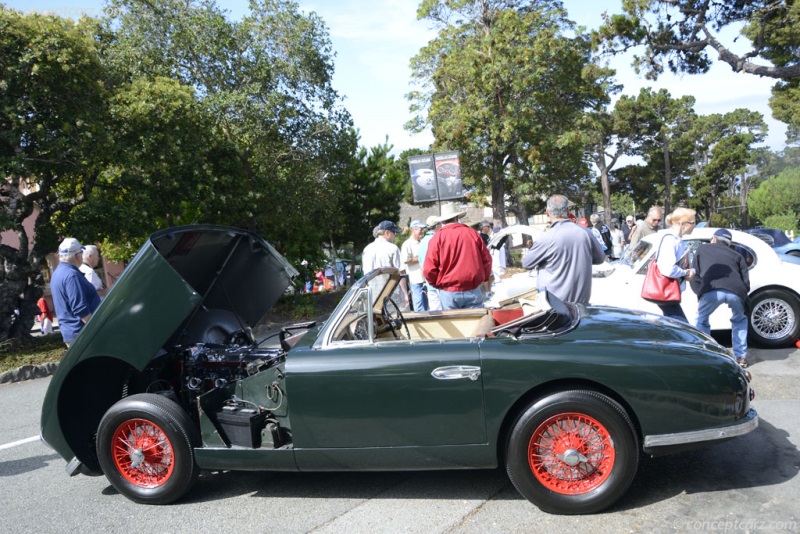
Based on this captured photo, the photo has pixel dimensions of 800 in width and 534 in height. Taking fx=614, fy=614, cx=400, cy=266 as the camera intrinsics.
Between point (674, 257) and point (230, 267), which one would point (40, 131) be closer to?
point (230, 267)

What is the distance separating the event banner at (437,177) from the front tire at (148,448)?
11340 millimetres

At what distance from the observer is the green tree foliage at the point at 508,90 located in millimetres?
22688

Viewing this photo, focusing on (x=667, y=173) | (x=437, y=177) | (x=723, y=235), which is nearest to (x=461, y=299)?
(x=723, y=235)

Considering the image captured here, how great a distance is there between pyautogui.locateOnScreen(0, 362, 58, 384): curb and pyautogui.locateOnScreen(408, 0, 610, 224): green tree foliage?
16.9m

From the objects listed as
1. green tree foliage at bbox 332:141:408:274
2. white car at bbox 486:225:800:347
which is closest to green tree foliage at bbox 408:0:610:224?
green tree foliage at bbox 332:141:408:274

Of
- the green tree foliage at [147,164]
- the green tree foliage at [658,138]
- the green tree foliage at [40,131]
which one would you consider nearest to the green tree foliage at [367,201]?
the green tree foliage at [147,164]

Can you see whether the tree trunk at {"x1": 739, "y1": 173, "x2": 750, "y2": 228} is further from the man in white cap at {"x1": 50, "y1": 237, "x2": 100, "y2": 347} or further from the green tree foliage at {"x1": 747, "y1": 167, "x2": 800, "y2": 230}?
the man in white cap at {"x1": 50, "y1": 237, "x2": 100, "y2": 347}

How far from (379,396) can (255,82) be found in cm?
1243

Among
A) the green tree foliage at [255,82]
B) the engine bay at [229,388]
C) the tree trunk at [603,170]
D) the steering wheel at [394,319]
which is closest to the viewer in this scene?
the engine bay at [229,388]

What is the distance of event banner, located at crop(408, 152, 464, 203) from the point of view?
49.6ft

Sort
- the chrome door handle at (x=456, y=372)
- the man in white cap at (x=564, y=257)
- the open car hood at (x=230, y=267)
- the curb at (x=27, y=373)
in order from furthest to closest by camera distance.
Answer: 1. the curb at (x=27, y=373)
2. the man in white cap at (x=564, y=257)
3. the open car hood at (x=230, y=267)
4. the chrome door handle at (x=456, y=372)

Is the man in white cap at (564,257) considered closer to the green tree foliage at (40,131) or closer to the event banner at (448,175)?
the green tree foliage at (40,131)

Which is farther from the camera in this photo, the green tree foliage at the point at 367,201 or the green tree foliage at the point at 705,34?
the green tree foliage at the point at 367,201

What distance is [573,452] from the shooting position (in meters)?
3.46
